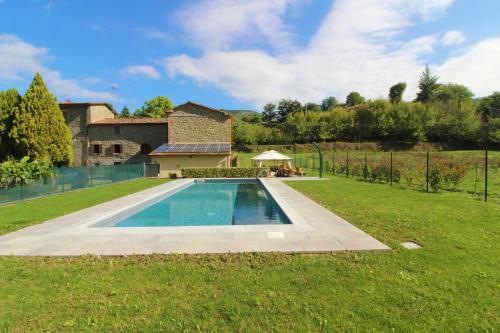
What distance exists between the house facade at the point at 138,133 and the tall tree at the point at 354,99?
68832mm

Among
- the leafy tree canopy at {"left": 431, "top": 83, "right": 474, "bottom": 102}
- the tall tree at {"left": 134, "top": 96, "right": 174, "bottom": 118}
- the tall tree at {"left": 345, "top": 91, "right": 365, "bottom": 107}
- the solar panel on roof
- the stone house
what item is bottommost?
the solar panel on roof

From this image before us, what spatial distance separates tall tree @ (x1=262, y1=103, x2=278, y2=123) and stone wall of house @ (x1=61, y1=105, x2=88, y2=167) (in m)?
46.5

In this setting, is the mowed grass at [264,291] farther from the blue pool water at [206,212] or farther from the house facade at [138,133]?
the house facade at [138,133]

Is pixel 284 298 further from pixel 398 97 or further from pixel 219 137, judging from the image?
pixel 398 97

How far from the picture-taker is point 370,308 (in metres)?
3.06

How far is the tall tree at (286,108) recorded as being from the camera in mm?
69062

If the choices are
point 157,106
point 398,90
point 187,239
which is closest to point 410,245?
point 187,239

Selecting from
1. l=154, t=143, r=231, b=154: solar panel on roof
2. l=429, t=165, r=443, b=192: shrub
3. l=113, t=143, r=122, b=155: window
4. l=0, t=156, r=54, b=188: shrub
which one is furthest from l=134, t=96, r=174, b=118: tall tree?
l=429, t=165, r=443, b=192: shrub

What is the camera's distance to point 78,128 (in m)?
30.1

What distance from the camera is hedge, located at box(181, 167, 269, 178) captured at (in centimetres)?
2248

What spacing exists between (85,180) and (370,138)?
4454 cm

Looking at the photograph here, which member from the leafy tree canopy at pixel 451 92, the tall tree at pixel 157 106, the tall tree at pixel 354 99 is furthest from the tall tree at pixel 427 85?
the tall tree at pixel 157 106

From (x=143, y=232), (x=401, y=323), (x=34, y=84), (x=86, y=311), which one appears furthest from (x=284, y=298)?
(x=34, y=84)

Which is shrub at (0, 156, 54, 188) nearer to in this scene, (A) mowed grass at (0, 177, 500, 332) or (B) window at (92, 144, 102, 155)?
(A) mowed grass at (0, 177, 500, 332)
